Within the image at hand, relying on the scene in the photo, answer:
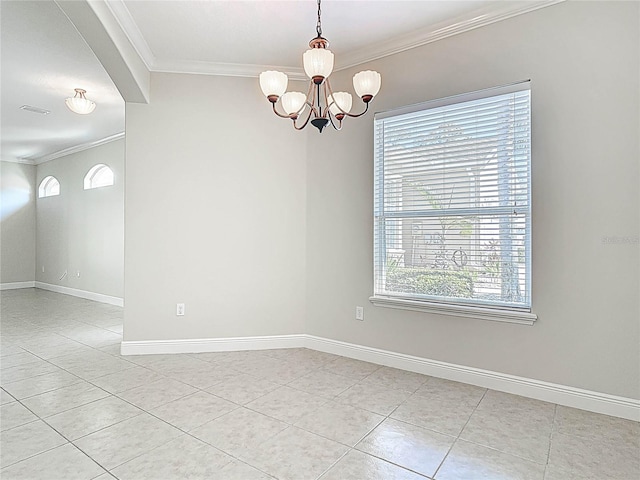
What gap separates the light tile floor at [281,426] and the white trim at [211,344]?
21 cm

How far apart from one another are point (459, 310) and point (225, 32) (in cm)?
296

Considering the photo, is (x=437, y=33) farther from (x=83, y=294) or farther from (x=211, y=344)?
(x=83, y=294)

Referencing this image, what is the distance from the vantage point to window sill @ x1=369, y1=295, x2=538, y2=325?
8.75 ft

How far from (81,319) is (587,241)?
5972 mm

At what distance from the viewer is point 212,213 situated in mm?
3734

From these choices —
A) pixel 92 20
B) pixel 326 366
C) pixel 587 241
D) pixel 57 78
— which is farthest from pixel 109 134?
pixel 587 241

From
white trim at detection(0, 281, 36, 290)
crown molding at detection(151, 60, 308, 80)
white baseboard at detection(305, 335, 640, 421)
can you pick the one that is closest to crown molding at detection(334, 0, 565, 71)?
crown molding at detection(151, 60, 308, 80)

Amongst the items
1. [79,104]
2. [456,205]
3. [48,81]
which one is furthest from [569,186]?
[48,81]

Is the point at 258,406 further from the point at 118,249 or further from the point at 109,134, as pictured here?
the point at 109,134

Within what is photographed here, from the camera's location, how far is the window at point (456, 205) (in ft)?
8.88

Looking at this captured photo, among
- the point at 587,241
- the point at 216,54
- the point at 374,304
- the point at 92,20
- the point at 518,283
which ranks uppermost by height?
the point at 216,54

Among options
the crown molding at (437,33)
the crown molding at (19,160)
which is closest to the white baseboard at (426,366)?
the crown molding at (437,33)

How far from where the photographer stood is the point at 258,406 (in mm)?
2504

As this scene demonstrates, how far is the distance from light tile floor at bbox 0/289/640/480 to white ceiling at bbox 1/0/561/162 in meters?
2.78
